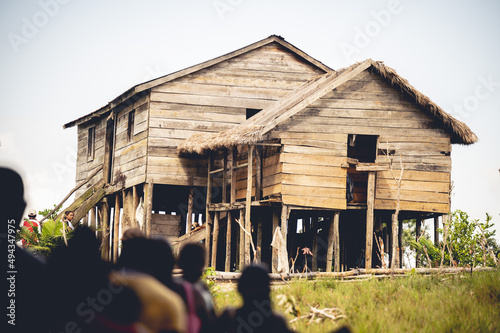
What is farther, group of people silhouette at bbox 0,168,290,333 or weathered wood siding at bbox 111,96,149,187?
weathered wood siding at bbox 111,96,149,187

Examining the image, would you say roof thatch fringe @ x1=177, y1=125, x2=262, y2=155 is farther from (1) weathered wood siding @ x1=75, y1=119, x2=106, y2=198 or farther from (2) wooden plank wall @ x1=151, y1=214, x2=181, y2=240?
(1) weathered wood siding @ x1=75, y1=119, x2=106, y2=198

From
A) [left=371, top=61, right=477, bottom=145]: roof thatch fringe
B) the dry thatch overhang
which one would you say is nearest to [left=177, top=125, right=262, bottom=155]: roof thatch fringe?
the dry thatch overhang

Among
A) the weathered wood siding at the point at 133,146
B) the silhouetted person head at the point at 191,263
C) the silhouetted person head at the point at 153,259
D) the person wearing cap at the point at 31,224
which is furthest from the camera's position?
the weathered wood siding at the point at 133,146

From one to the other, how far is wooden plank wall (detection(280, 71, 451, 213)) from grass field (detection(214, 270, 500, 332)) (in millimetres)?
4596

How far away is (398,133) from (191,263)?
13.8 meters

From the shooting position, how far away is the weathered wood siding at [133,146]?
21219 millimetres

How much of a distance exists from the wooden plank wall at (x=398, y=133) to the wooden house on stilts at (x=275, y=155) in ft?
0.10

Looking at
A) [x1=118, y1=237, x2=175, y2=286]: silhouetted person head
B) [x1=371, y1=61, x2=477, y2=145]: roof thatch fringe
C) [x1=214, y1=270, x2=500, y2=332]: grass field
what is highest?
[x1=371, y1=61, x2=477, y2=145]: roof thatch fringe

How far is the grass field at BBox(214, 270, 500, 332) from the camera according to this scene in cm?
969

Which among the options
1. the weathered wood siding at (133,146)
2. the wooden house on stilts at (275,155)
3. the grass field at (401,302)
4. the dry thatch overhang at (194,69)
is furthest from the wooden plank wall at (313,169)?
the weathered wood siding at (133,146)

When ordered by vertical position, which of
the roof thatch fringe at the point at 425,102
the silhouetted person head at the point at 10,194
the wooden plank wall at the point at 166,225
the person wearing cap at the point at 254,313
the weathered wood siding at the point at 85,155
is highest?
the roof thatch fringe at the point at 425,102

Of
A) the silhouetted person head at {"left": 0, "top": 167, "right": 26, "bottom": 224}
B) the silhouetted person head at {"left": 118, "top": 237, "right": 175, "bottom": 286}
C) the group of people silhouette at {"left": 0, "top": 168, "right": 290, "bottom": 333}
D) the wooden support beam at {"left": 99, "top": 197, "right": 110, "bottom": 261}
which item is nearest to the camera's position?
the group of people silhouette at {"left": 0, "top": 168, "right": 290, "bottom": 333}

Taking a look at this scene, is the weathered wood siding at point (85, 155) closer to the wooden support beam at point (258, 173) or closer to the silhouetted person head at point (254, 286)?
the wooden support beam at point (258, 173)

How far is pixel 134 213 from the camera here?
21344 mm
